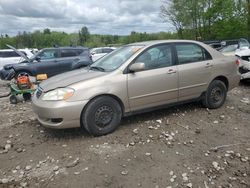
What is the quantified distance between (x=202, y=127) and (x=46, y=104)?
2.86 m

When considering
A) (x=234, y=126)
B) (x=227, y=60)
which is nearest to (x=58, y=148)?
(x=234, y=126)

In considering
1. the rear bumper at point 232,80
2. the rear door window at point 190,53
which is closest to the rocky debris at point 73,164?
the rear door window at point 190,53

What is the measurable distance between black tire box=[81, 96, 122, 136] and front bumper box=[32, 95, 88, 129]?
0.13 m

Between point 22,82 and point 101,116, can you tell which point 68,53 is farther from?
point 101,116

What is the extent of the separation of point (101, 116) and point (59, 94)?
2.63 feet

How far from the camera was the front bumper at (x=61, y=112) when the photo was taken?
4.43 metres

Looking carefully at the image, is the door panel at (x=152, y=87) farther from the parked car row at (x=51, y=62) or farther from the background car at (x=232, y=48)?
the parked car row at (x=51, y=62)

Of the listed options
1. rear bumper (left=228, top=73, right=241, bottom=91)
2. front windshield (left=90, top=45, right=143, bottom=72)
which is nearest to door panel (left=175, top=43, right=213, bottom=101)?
rear bumper (left=228, top=73, right=241, bottom=91)

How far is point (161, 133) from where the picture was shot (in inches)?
191

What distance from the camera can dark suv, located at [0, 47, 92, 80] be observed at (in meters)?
12.0

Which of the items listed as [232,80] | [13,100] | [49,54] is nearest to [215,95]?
[232,80]

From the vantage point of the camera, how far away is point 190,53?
5.76 m

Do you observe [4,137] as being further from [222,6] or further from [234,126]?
[222,6]

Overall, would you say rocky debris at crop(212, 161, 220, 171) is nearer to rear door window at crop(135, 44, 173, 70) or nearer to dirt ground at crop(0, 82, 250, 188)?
dirt ground at crop(0, 82, 250, 188)
